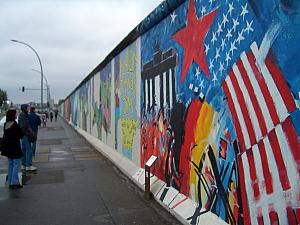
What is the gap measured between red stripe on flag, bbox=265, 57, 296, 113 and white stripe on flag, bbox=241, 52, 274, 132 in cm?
29

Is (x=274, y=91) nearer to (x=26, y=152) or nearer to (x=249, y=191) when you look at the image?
(x=249, y=191)

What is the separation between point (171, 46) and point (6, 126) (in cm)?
434

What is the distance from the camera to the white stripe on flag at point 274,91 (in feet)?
12.2

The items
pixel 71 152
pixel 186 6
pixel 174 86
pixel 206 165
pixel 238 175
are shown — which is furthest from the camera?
pixel 71 152

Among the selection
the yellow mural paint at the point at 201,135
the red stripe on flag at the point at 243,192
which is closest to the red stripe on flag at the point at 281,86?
the red stripe on flag at the point at 243,192

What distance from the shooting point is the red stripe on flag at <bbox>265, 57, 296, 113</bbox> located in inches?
142

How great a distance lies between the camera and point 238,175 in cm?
459

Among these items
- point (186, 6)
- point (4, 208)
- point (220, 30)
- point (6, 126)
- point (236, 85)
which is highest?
point (186, 6)

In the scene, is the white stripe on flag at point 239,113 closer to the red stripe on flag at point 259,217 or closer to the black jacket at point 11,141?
the red stripe on flag at point 259,217

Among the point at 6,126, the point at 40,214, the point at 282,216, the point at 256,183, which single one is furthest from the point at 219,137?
the point at 6,126

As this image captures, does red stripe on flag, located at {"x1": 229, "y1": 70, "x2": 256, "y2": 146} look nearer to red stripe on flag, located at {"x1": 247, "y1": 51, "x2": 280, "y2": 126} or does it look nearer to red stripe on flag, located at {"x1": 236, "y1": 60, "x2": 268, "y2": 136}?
red stripe on flag, located at {"x1": 236, "y1": 60, "x2": 268, "y2": 136}

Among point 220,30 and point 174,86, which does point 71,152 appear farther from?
point 220,30

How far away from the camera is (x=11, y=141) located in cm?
920

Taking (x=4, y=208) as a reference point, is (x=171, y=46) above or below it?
above
